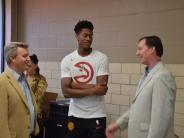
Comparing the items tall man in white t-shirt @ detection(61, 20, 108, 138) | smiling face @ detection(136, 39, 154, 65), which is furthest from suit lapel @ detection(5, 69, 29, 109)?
smiling face @ detection(136, 39, 154, 65)

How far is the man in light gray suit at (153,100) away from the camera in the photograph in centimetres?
235

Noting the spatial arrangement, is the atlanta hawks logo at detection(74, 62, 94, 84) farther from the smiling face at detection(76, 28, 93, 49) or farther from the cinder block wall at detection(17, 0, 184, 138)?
the cinder block wall at detection(17, 0, 184, 138)

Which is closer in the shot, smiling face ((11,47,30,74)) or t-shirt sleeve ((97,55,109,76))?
smiling face ((11,47,30,74))

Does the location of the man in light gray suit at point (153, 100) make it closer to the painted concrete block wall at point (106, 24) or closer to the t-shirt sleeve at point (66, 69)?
the t-shirt sleeve at point (66, 69)

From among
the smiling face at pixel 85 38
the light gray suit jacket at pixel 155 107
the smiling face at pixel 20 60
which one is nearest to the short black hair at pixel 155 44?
the light gray suit jacket at pixel 155 107

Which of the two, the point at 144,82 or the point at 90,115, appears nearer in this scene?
the point at 144,82

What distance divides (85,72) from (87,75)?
4 centimetres

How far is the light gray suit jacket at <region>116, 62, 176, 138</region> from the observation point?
235cm

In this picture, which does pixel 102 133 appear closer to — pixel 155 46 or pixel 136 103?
pixel 136 103

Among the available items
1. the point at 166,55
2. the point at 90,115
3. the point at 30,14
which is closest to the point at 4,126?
the point at 90,115

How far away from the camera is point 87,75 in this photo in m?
3.22

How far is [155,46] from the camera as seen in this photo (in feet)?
8.29

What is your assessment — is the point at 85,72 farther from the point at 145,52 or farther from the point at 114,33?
the point at 114,33

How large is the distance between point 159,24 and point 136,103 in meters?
1.56
